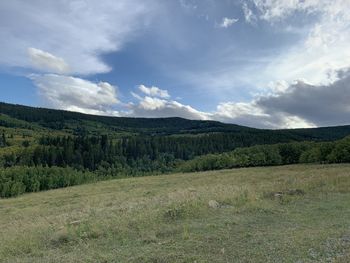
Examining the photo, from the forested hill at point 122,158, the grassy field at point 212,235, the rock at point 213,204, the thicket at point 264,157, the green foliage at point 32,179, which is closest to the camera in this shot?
the grassy field at point 212,235

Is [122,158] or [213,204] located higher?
[213,204]

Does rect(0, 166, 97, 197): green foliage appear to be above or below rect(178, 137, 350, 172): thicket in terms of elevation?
below

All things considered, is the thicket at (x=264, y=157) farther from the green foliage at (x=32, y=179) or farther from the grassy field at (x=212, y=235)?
the grassy field at (x=212, y=235)

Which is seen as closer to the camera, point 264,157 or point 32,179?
point 32,179

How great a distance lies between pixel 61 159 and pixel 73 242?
163546 millimetres

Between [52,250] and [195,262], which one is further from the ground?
[195,262]

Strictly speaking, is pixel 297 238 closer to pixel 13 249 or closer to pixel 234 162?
pixel 13 249

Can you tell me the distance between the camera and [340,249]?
35.8 ft

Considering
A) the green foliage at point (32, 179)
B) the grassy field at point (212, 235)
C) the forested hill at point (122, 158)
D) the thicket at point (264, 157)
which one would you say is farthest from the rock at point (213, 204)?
the green foliage at point (32, 179)

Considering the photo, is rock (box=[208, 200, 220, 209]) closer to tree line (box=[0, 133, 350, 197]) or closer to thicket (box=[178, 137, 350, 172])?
tree line (box=[0, 133, 350, 197])

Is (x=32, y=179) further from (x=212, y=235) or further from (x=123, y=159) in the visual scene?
A: (x=212, y=235)

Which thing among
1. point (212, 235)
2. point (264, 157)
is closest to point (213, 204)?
point (212, 235)

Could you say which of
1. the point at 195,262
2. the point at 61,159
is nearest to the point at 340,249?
the point at 195,262

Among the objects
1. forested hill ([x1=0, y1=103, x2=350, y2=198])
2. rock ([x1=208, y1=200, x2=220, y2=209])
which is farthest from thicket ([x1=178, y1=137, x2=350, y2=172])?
rock ([x1=208, y1=200, x2=220, y2=209])
